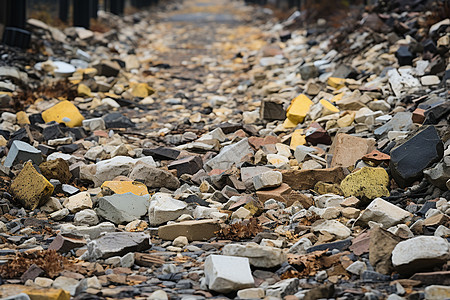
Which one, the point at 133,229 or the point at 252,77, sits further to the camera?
the point at 252,77

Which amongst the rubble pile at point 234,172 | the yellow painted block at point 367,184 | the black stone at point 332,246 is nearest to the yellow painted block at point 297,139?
the rubble pile at point 234,172

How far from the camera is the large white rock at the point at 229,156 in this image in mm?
5289

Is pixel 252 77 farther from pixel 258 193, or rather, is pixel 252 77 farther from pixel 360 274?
pixel 360 274

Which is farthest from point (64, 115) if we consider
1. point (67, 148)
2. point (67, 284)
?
point (67, 284)

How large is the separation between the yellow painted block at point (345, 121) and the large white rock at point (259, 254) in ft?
9.90

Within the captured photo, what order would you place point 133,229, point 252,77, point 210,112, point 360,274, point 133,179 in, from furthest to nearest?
1. point 252,77
2. point 210,112
3. point 133,179
4. point 133,229
5. point 360,274

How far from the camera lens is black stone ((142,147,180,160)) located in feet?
18.2

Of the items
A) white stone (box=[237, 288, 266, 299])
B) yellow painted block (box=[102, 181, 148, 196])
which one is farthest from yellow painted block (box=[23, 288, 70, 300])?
yellow painted block (box=[102, 181, 148, 196])

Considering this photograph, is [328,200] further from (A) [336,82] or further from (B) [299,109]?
(A) [336,82]

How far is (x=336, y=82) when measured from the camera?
24.1 ft

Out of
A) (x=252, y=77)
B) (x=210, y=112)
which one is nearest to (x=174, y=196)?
(x=210, y=112)

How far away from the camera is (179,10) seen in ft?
70.3

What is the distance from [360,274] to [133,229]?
1729mm

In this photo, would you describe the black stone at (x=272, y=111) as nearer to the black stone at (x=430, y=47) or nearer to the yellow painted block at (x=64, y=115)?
the black stone at (x=430, y=47)
